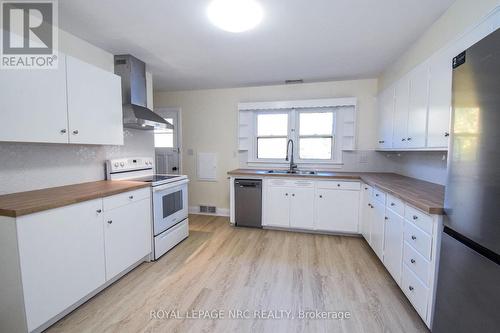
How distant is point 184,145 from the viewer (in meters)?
4.40

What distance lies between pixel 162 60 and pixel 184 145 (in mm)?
1830

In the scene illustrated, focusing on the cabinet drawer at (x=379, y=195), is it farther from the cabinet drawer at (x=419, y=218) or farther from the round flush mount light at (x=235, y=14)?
the round flush mount light at (x=235, y=14)

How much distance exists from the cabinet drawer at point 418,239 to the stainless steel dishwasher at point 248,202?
207 centimetres

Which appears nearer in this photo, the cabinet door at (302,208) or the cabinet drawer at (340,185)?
the cabinet drawer at (340,185)

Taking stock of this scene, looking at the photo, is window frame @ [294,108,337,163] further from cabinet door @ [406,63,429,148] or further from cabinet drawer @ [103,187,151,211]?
cabinet drawer @ [103,187,151,211]

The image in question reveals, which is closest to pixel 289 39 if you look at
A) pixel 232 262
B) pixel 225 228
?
pixel 232 262

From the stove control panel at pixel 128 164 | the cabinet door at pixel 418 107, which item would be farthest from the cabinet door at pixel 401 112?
the stove control panel at pixel 128 164

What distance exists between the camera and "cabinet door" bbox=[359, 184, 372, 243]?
9.26 ft

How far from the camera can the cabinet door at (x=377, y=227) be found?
2.32 metres

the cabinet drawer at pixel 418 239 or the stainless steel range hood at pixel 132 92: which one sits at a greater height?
the stainless steel range hood at pixel 132 92

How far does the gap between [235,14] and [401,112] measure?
2.09 metres

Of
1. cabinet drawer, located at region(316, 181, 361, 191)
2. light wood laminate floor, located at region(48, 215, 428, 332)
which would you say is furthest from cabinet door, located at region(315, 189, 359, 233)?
light wood laminate floor, located at region(48, 215, 428, 332)

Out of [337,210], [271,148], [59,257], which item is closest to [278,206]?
[337,210]

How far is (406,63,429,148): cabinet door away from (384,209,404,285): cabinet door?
749 millimetres
